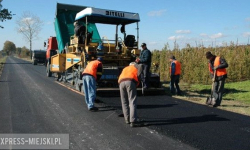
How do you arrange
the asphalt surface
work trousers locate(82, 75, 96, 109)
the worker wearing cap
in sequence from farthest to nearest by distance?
1. the worker wearing cap
2. work trousers locate(82, 75, 96, 109)
3. the asphalt surface

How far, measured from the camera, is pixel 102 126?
18.2ft

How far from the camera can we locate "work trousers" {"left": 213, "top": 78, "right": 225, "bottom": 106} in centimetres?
777

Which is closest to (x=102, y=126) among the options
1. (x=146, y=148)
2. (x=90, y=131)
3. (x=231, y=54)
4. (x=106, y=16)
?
(x=90, y=131)

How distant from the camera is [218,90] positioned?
25.6 ft

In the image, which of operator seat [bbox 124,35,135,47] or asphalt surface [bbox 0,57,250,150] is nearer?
asphalt surface [bbox 0,57,250,150]

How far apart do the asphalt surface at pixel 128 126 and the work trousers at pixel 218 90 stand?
0.43 metres

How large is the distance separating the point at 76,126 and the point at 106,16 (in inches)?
218

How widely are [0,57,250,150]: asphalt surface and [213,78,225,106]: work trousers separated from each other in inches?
17.1

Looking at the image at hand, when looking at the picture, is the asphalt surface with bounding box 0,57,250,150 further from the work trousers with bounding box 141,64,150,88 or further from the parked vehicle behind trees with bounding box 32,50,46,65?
the parked vehicle behind trees with bounding box 32,50,46,65

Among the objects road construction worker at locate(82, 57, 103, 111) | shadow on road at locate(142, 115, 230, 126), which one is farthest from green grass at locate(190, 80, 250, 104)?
road construction worker at locate(82, 57, 103, 111)

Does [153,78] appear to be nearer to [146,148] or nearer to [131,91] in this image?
[131,91]

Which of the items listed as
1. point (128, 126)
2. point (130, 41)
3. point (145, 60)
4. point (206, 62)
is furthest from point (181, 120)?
point (206, 62)

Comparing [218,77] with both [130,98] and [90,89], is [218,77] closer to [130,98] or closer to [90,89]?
[130,98]

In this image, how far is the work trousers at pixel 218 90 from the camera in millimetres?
7766
